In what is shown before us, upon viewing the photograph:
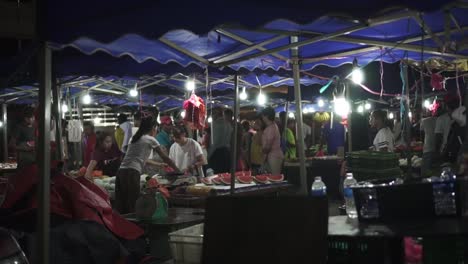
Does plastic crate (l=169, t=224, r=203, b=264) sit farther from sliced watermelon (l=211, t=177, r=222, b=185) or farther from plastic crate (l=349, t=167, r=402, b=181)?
sliced watermelon (l=211, t=177, r=222, b=185)

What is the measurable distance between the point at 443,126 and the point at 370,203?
584cm

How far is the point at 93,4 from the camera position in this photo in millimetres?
3170

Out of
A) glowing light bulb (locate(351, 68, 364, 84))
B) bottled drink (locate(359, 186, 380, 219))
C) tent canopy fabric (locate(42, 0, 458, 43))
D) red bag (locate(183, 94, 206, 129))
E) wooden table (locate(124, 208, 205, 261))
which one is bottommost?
wooden table (locate(124, 208, 205, 261))

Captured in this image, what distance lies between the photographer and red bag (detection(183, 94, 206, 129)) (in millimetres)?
8680

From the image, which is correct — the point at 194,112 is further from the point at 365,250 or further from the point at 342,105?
the point at 365,250

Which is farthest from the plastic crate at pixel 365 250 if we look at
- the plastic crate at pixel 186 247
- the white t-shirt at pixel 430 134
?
the white t-shirt at pixel 430 134

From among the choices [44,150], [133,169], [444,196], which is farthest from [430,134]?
[44,150]

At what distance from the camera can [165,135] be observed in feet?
38.5

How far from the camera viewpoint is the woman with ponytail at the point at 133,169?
23.7ft

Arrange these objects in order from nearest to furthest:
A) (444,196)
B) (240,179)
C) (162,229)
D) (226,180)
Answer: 1. (444,196)
2. (162,229)
3. (226,180)
4. (240,179)

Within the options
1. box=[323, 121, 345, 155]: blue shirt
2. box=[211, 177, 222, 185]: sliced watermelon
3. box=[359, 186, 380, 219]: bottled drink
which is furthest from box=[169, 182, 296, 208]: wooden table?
box=[323, 121, 345, 155]: blue shirt

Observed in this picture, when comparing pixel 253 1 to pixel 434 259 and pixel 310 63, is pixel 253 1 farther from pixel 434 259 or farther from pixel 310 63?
pixel 310 63

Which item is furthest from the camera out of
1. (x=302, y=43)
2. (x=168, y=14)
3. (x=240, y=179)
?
(x=240, y=179)

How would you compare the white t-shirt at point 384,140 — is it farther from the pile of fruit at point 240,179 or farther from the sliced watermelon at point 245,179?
the sliced watermelon at point 245,179
